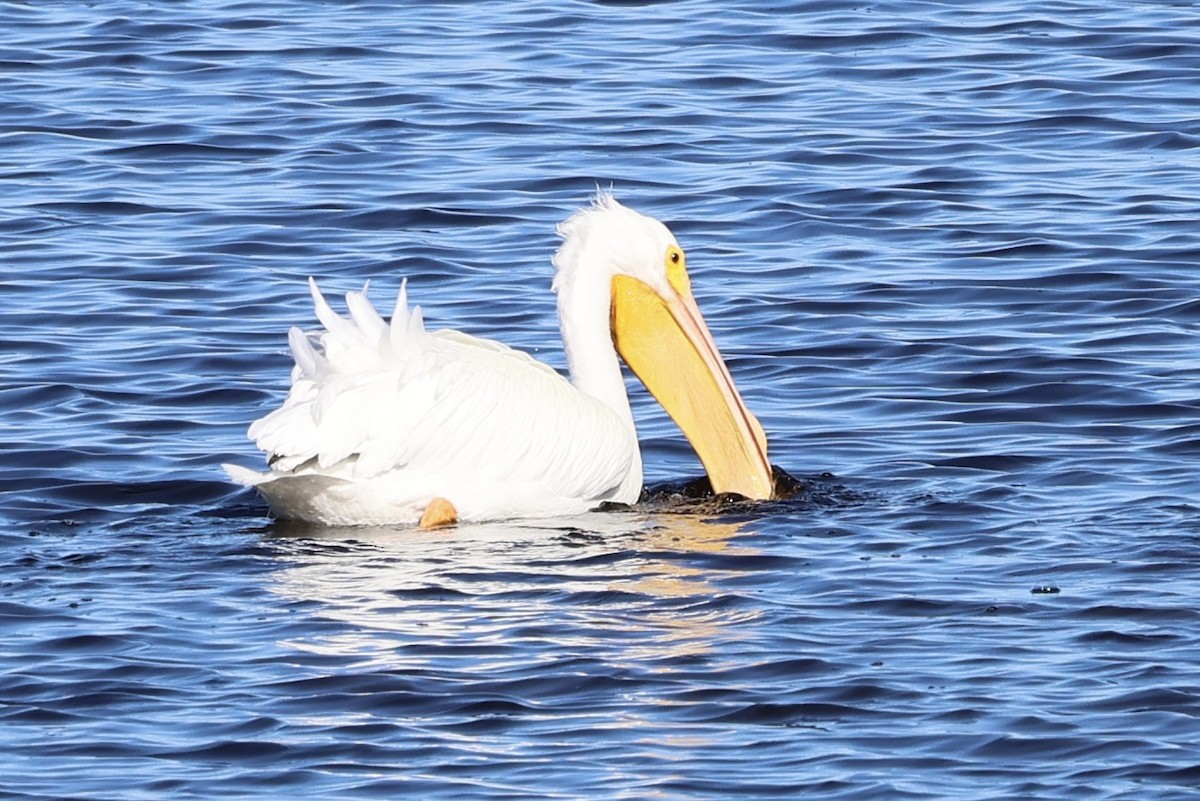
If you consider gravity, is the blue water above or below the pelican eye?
below

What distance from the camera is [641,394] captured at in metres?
9.68

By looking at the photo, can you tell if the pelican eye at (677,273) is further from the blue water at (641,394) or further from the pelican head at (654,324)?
the blue water at (641,394)

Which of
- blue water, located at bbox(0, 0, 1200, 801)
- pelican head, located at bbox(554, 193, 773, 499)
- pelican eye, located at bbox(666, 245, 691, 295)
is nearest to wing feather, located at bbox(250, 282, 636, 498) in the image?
blue water, located at bbox(0, 0, 1200, 801)

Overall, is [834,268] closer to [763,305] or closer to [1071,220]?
[763,305]

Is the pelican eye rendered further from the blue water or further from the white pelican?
the blue water

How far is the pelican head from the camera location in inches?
320

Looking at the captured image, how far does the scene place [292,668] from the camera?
233 inches

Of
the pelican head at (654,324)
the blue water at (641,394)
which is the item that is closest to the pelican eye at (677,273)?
the pelican head at (654,324)

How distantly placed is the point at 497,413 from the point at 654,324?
1092 mm

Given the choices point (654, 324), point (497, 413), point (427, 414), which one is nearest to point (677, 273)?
point (654, 324)

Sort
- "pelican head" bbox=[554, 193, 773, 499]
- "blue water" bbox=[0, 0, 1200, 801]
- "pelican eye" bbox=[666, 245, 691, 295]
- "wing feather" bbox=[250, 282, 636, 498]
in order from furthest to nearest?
"pelican eye" bbox=[666, 245, 691, 295], "pelican head" bbox=[554, 193, 773, 499], "wing feather" bbox=[250, 282, 636, 498], "blue water" bbox=[0, 0, 1200, 801]

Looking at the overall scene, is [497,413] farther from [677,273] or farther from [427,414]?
[677,273]

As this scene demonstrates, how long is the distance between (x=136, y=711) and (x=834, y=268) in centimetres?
545

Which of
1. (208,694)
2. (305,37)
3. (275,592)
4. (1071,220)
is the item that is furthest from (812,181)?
(208,694)
